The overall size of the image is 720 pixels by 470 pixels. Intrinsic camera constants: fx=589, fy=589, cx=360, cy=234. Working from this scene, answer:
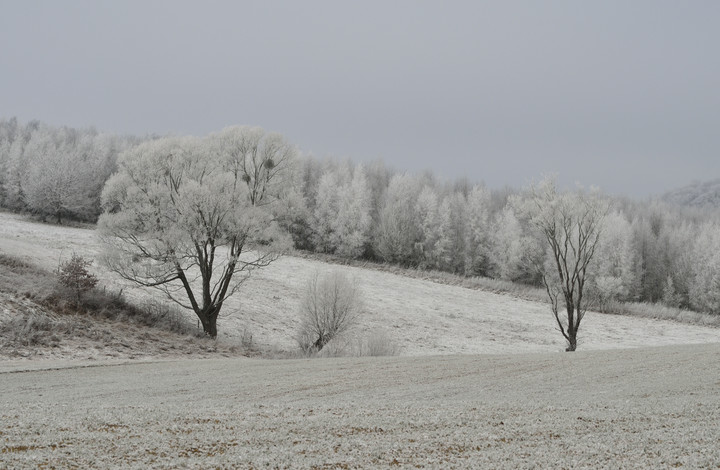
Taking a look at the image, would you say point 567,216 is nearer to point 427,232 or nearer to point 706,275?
point 427,232

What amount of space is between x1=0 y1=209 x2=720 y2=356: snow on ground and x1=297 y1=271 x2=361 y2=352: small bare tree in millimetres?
1791

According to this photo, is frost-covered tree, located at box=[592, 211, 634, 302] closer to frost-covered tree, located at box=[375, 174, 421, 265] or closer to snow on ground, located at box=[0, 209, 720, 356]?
snow on ground, located at box=[0, 209, 720, 356]

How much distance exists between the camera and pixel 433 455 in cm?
930

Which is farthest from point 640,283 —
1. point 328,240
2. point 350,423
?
point 350,423

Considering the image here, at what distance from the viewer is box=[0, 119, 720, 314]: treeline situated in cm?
7369

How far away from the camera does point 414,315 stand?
152 feet

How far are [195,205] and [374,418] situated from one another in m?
23.1

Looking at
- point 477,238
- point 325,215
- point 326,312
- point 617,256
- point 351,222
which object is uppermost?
point 325,215

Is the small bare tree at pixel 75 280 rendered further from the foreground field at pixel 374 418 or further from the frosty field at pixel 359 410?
the foreground field at pixel 374 418

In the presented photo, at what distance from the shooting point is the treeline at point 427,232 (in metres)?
73.7

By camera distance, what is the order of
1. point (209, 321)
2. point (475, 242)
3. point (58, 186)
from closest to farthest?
point (209, 321)
point (58, 186)
point (475, 242)

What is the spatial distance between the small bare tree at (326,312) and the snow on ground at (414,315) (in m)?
1.79

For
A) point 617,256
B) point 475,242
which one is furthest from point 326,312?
point 617,256

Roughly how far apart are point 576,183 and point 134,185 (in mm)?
24679
